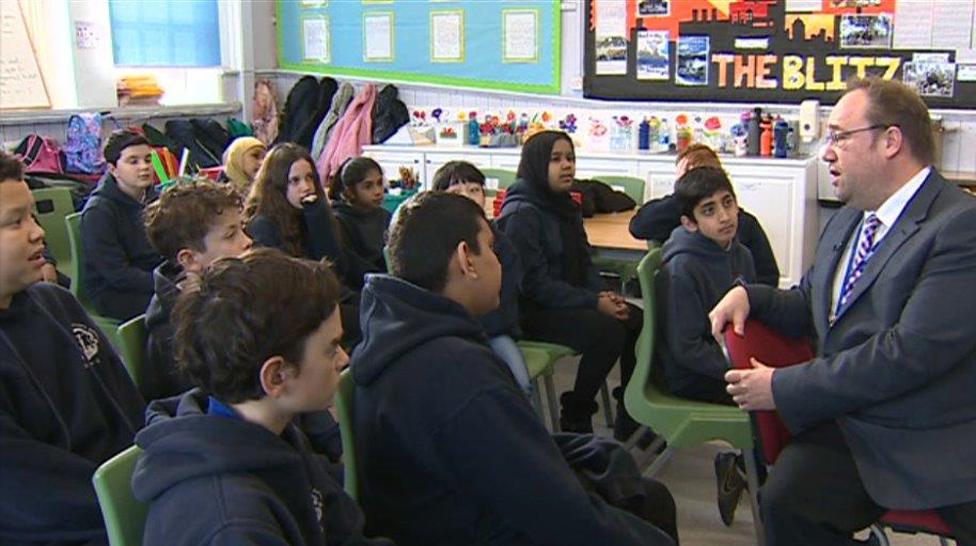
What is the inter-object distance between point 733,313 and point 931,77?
385 cm

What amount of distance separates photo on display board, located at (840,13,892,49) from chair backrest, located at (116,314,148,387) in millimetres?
4591

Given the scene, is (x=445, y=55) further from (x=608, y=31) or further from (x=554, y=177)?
(x=554, y=177)

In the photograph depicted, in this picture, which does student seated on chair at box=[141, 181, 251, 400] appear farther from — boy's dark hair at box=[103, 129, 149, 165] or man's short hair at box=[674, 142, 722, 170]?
man's short hair at box=[674, 142, 722, 170]

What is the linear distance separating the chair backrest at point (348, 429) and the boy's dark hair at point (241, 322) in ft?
1.24

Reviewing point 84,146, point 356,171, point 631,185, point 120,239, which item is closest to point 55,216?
point 120,239

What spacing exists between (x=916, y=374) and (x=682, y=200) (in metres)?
1.11

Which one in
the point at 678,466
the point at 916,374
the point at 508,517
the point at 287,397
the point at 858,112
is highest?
the point at 858,112

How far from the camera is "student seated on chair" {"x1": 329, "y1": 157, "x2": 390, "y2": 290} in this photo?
12.4 feet

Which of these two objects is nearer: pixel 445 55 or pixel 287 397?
pixel 287 397

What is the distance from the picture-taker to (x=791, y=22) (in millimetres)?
5582

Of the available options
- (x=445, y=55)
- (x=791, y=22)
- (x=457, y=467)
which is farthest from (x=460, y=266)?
(x=445, y=55)

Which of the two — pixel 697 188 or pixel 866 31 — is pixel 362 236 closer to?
pixel 697 188

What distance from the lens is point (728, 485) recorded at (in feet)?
9.09

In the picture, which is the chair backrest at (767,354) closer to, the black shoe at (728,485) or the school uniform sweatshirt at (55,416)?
the black shoe at (728,485)
